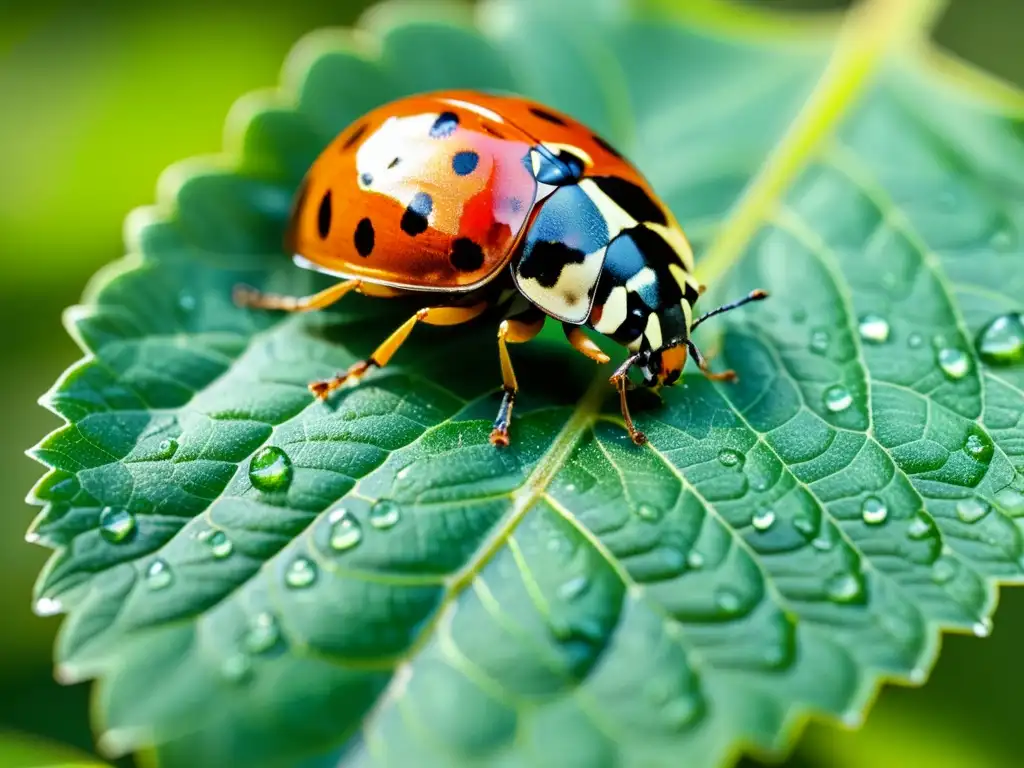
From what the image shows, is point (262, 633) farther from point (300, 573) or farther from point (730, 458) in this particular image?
point (730, 458)

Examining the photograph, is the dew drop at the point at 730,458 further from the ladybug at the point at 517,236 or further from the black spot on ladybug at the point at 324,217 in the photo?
the black spot on ladybug at the point at 324,217

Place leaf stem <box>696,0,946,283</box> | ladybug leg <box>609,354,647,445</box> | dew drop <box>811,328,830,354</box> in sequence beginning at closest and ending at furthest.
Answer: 1. ladybug leg <box>609,354,647,445</box>
2. dew drop <box>811,328,830,354</box>
3. leaf stem <box>696,0,946,283</box>

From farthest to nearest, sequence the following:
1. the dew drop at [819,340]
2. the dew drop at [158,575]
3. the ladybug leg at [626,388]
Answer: the dew drop at [819,340] → the ladybug leg at [626,388] → the dew drop at [158,575]

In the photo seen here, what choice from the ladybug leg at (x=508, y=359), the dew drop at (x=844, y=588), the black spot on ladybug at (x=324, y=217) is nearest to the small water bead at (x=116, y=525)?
the ladybug leg at (x=508, y=359)

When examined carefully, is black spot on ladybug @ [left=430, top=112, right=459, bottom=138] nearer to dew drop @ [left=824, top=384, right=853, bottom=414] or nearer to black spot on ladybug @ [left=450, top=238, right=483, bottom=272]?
black spot on ladybug @ [left=450, top=238, right=483, bottom=272]

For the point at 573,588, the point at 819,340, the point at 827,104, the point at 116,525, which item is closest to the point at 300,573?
the point at 116,525

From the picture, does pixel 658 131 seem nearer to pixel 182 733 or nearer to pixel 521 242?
pixel 521 242

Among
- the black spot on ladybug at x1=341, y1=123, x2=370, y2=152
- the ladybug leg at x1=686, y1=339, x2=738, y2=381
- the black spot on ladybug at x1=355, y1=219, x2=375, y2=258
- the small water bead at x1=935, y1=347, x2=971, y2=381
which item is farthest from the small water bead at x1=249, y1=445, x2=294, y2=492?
the small water bead at x1=935, y1=347, x2=971, y2=381
